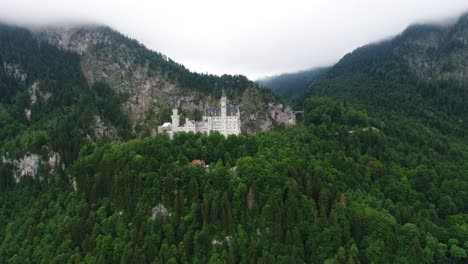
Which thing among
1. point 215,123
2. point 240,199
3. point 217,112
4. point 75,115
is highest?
point 217,112

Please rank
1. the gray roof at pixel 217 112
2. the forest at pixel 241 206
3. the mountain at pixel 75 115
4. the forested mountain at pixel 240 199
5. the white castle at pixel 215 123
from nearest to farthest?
the forest at pixel 241 206 → the forested mountain at pixel 240 199 → the mountain at pixel 75 115 → the white castle at pixel 215 123 → the gray roof at pixel 217 112

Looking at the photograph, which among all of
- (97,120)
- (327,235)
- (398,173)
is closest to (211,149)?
(327,235)

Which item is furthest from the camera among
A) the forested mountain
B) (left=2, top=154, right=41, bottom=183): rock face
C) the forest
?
(left=2, top=154, right=41, bottom=183): rock face

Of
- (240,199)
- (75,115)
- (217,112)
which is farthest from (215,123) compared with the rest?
(75,115)

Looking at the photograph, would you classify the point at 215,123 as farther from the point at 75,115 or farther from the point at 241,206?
the point at 75,115

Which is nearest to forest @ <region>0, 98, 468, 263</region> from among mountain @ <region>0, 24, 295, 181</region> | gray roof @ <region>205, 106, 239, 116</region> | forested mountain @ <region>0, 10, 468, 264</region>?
forested mountain @ <region>0, 10, 468, 264</region>

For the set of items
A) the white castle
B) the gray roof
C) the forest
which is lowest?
the forest

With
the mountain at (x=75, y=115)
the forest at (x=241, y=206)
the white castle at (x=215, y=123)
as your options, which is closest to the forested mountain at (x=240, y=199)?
the forest at (x=241, y=206)

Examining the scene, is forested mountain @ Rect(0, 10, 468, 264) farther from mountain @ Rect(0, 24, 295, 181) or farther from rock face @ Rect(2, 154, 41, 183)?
mountain @ Rect(0, 24, 295, 181)

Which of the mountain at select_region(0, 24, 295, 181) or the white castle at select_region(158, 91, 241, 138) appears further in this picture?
the white castle at select_region(158, 91, 241, 138)

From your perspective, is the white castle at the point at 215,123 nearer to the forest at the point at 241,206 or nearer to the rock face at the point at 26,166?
the forest at the point at 241,206

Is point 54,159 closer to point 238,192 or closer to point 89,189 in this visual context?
point 89,189
